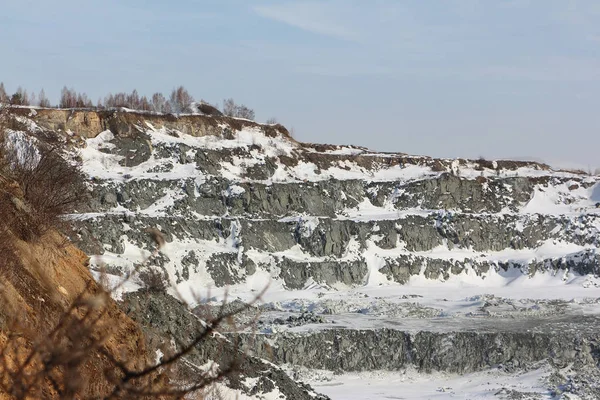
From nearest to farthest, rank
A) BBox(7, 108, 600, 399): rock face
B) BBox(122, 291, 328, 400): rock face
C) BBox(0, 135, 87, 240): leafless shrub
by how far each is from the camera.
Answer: BBox(0, 135, 87, 240): leafless shrub < BBox(122, 291, 328, 400): rock face < BBox(7, 108, 600, 399): rock face

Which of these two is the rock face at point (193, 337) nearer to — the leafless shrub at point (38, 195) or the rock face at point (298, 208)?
the leafless shrub at point (38, 195)

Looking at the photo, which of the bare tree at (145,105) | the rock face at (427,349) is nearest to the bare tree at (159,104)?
the bare tree at (145,105)

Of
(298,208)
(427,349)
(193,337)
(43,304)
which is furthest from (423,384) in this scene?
Answer: (43,304)

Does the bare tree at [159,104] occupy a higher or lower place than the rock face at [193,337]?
higher

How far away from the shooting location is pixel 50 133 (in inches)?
2202

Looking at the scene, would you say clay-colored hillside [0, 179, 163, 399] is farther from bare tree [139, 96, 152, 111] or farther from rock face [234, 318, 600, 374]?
bare tree [139, 96, 152, 111]

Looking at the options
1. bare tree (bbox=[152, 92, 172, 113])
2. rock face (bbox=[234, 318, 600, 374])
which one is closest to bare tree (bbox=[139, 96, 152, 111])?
bare tree (bbox=[152, 92, 172, 113])

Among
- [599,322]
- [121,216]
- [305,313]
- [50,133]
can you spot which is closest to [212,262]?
[121,216]

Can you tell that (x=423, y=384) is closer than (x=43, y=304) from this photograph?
No

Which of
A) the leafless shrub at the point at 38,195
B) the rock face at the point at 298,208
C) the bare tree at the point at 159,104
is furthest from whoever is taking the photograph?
the bare tree at the point at 159,104

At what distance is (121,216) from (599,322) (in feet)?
98.6

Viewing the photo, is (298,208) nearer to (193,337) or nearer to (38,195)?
(193,337)

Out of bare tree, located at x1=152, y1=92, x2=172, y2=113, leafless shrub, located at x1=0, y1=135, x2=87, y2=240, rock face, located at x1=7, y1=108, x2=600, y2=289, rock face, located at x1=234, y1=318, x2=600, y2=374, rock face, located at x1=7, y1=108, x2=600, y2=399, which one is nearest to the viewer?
leafless shrub, located at x1=0, y1=135, x2=87, y2=240

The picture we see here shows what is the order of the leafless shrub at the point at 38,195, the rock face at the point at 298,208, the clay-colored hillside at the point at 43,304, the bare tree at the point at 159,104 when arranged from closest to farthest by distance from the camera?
1. the clay-colored hillside at the point at 43,304
2. the leafless shrub at the point at 38,195
3. the rock face at the point at 298,208
4. the bare tree at the point at 159,104
